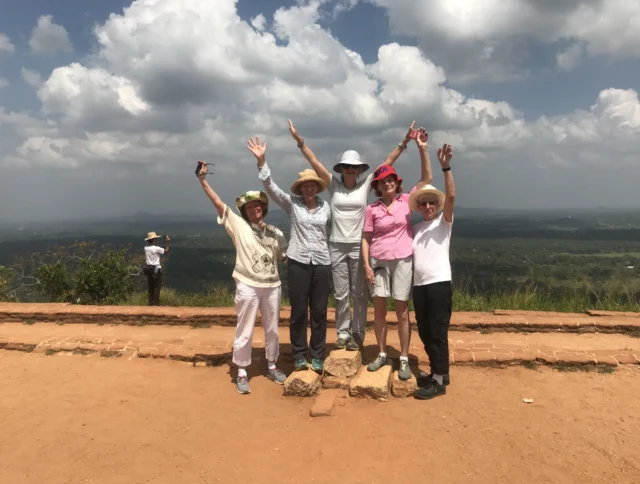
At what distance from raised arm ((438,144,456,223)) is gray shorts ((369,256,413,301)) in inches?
22.2

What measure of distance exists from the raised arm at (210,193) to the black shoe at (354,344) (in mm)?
1795

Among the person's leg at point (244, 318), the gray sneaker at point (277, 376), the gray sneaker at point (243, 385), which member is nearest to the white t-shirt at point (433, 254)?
the person's leg at point (244, 318)

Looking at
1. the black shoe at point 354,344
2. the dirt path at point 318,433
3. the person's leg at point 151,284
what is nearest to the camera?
the dirt path at point 318,433

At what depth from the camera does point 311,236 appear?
12.8ft

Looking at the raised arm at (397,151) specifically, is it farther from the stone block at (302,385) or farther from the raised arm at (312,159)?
the stone block at (302,385)

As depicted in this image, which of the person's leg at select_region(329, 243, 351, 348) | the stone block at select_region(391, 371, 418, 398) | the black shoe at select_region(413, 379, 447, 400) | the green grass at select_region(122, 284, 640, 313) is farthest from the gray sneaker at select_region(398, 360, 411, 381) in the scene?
the green grass at select_region(122, 284, 640, 313)

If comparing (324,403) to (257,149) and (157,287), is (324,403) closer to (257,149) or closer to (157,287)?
(257,149)

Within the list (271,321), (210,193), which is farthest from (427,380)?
(210,193)

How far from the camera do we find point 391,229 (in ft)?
12.4

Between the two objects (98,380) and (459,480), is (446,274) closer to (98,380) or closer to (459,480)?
(459,480)

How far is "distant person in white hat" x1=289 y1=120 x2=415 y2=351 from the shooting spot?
3.92 m

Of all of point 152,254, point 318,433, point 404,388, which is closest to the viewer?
point 318,433

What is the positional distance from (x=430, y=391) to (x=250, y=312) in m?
1.81

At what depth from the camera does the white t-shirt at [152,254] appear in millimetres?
8148
